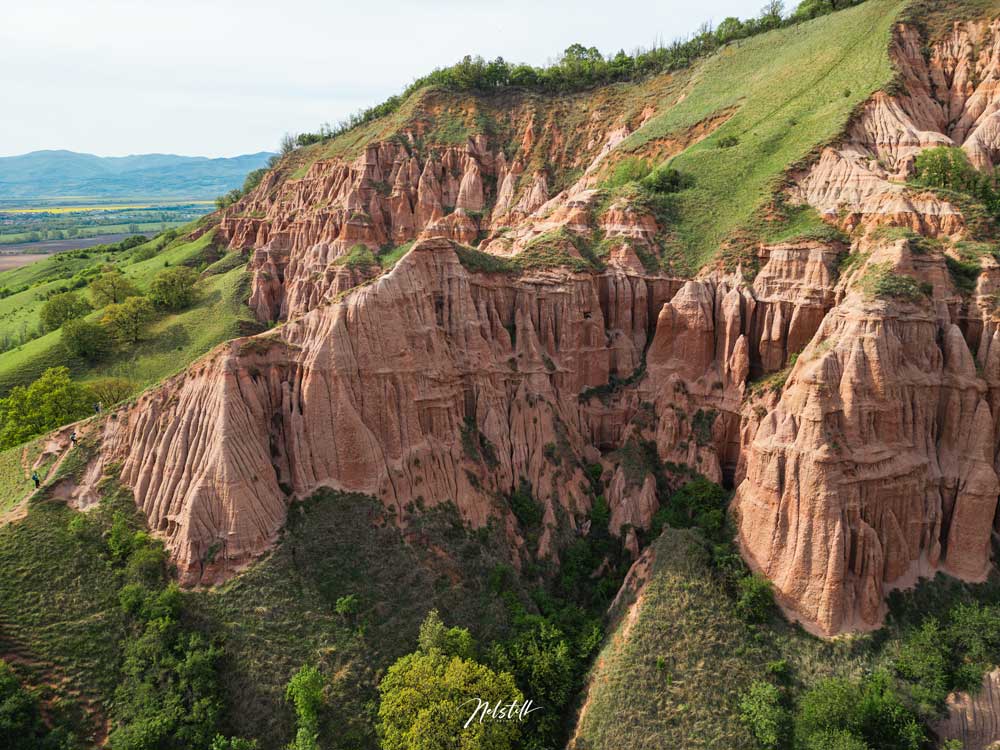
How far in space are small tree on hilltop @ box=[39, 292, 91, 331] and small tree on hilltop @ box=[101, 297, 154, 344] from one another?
15202 mm

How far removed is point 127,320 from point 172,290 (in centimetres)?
989

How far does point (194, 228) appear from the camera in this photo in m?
Answer: 123

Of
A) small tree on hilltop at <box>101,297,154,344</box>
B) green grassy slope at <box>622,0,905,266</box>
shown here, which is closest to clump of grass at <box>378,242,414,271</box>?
small tree on hilltop at <box>101,297,154,344</box>

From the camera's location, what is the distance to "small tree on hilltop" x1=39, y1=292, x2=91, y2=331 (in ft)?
270

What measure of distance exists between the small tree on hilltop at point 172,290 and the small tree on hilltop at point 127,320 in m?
5.24

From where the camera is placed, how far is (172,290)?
269 ft

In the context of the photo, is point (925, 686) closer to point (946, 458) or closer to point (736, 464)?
point (946, 458)

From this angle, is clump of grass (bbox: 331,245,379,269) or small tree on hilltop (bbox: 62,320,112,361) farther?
clump of grass (bbox: 331,245,379,269)

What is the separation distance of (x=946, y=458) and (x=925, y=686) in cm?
1408

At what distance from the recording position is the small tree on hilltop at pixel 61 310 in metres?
82.2

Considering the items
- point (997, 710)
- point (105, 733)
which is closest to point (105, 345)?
point (105, 733)

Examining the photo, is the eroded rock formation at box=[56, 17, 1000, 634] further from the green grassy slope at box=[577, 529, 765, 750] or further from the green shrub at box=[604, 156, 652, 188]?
the green shrub at box=[604, 156, 652, 188]
